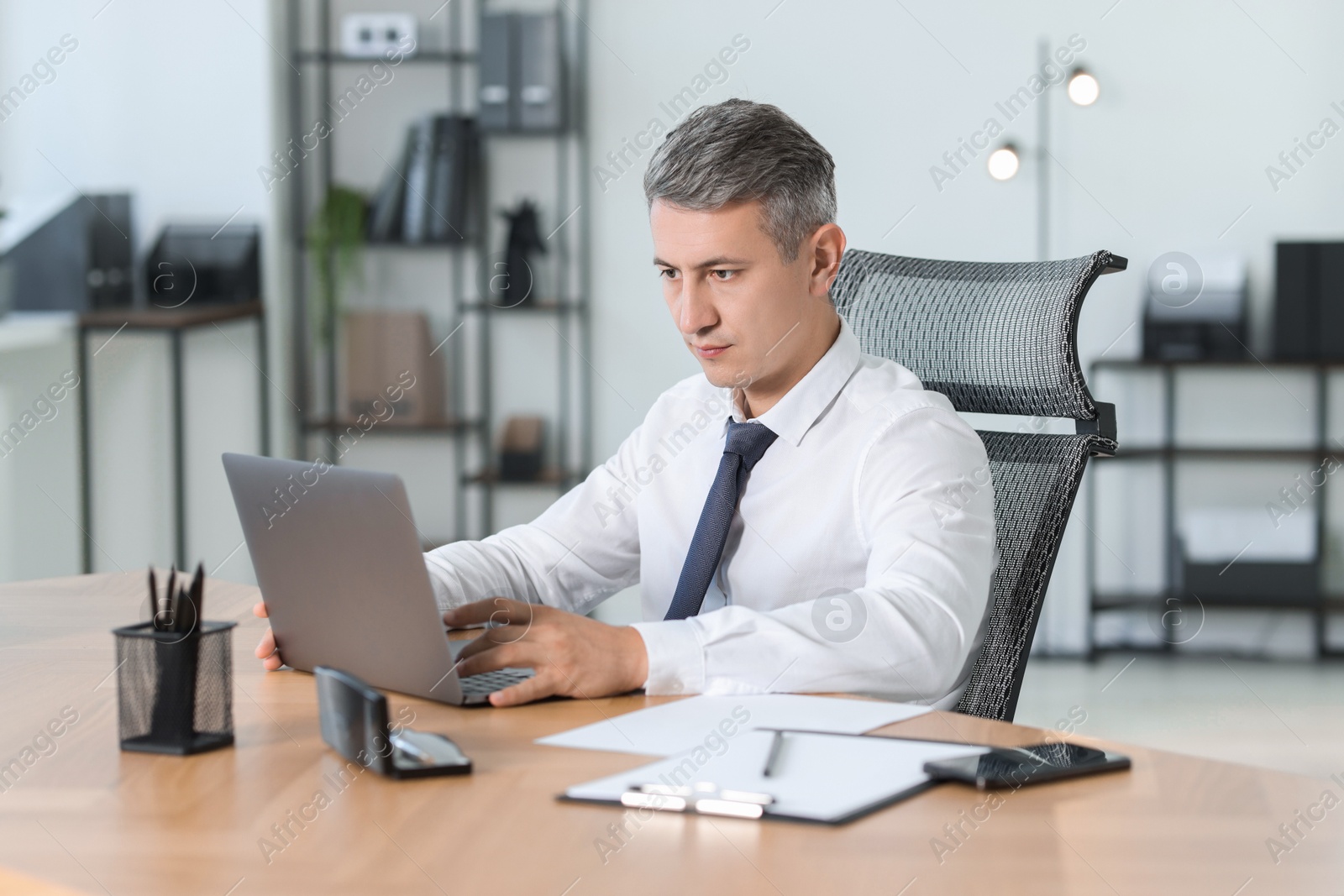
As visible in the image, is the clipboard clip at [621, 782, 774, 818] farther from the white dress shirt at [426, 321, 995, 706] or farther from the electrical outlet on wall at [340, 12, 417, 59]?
the electrical outlet on wall at [340, 12, 417, 59]

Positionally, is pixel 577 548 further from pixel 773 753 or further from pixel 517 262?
pixel 517 262

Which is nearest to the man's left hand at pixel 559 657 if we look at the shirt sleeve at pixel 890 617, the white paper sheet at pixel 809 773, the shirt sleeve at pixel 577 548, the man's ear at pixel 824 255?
the shirt sleeve at pixel 890 617

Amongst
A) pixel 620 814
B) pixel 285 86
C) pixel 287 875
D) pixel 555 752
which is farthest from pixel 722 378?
pixel 285 86

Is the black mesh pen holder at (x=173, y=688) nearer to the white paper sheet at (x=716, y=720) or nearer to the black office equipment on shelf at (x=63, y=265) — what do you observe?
the white paper sheet at (x=716, y=720)

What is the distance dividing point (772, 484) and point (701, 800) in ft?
2.23

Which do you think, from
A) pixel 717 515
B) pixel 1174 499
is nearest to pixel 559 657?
pixel 717 515

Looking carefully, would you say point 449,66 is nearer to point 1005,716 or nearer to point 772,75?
point 772,75

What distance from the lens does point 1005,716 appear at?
1.42 meters

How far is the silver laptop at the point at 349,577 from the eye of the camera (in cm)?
106

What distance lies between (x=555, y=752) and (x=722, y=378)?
1.96 ft

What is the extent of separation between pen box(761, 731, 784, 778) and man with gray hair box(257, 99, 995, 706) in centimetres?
20

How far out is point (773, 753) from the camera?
0.94m

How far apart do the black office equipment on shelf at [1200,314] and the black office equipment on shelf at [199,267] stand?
261cm

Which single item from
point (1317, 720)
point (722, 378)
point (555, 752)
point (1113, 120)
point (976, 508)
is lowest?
point (1317, 720)
